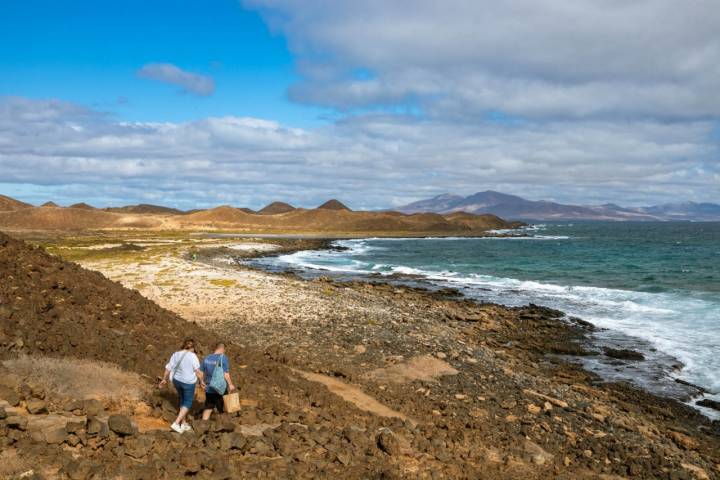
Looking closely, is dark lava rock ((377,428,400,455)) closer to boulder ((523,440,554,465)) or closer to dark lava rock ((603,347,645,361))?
boulder ((523,440,554,465))

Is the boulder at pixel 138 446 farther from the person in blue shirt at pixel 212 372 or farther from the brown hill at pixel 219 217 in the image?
the brown hill at pixel 219 217

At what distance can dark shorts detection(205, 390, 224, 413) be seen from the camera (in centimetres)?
1080

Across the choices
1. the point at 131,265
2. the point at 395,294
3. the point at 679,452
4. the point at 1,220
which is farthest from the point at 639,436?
the point at 1,220

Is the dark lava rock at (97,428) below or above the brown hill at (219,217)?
below

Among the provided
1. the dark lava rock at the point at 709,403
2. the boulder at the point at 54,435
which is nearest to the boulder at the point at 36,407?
the boulder at the point at 54,435

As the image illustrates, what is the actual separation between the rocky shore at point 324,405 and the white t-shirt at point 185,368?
34.3 inches

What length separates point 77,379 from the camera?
1063cm

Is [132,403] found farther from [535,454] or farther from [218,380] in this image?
[535,454]

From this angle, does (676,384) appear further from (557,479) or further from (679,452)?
(557,479)

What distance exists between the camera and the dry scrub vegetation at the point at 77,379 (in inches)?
402

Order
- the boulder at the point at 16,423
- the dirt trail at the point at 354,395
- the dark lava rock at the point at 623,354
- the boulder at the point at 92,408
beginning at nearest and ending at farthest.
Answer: the boulder at the point at 16,423
the boulder at the point at 92,408
the dirt trail at the point at 354,395
the dark lava rock at the point at 623,354

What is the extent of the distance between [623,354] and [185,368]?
59.9ft

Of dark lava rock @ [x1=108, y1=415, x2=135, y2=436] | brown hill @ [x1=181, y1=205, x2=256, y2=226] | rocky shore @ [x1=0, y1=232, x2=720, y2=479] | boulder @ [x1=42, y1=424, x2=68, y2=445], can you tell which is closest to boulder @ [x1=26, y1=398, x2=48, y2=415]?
rocky shore @ [x1=0, y1=232, x2=720, y2=479]

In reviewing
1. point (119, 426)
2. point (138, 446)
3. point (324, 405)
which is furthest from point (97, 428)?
point (324, 405)
